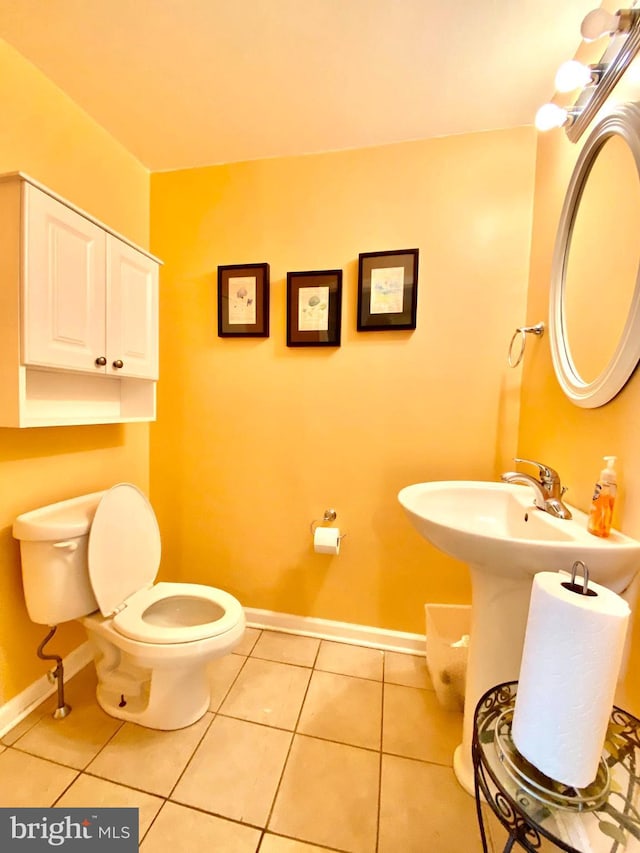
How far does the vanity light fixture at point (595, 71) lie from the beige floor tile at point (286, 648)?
2174mm

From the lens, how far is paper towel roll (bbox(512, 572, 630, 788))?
1.87ft

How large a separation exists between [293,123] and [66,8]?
2.49 feet

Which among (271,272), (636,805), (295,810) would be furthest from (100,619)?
(271,272)

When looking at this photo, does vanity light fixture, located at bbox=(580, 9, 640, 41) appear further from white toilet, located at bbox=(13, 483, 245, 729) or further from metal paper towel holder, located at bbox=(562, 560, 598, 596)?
white toilet, located at bbox=(13, 483, 245, 729)

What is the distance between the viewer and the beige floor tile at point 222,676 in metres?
1.33

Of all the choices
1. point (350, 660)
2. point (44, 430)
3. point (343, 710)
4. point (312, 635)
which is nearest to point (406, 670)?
point (350, 660)

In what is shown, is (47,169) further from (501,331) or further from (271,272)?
(501,331)

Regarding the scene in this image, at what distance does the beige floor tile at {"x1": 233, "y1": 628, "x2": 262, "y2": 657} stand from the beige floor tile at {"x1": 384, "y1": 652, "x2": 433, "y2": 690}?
2.07ft

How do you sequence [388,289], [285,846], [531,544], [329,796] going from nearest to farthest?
[531,544] < [285,846] < [329,796] < [388,289]

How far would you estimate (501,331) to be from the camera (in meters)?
1.46

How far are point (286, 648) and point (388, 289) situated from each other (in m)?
1.73

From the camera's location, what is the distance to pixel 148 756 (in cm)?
111

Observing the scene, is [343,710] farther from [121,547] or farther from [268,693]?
[121,547]

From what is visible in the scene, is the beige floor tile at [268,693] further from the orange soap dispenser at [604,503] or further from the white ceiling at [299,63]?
the white ceiling at [299,63]
